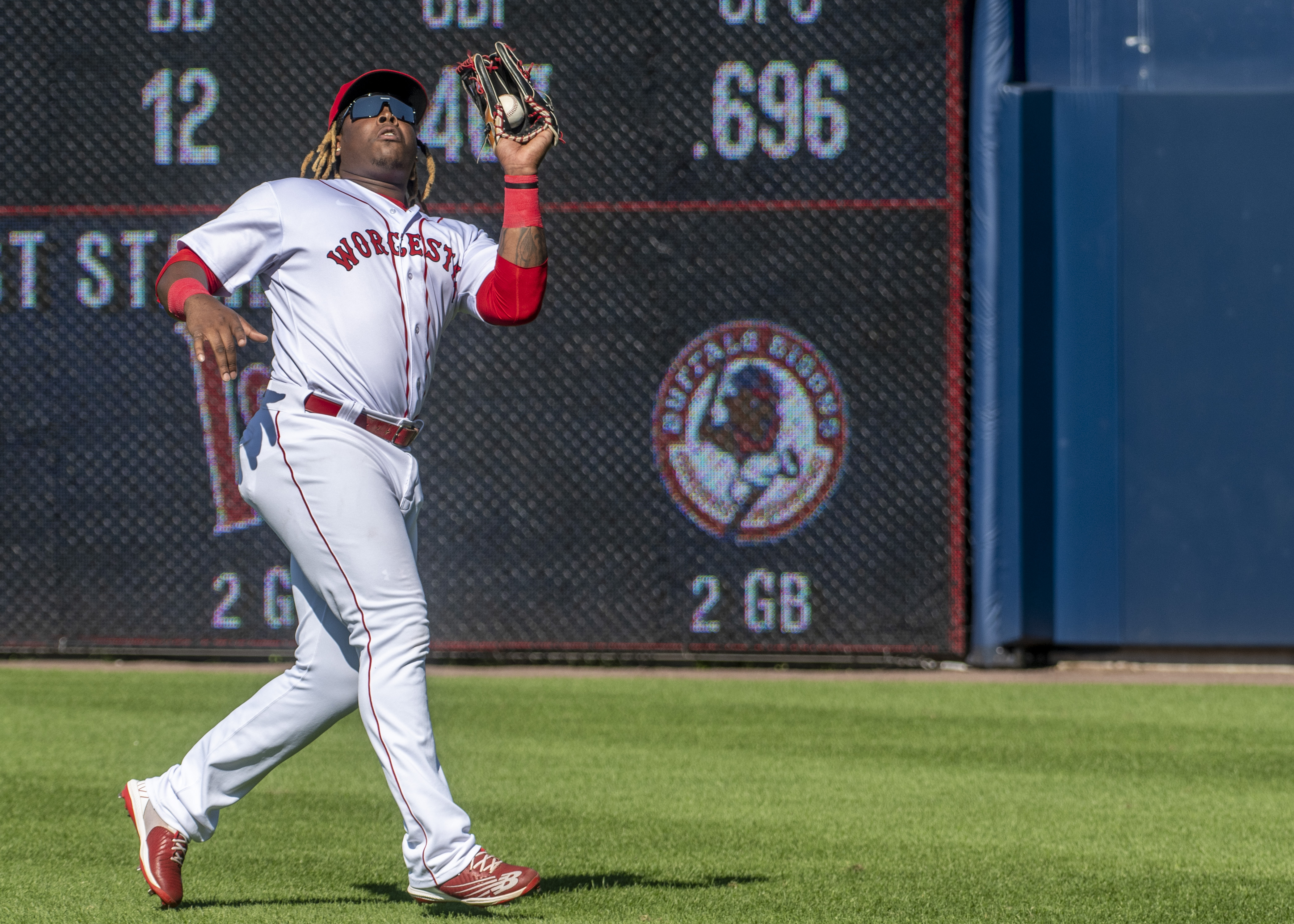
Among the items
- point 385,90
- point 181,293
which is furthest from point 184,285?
point 385,90

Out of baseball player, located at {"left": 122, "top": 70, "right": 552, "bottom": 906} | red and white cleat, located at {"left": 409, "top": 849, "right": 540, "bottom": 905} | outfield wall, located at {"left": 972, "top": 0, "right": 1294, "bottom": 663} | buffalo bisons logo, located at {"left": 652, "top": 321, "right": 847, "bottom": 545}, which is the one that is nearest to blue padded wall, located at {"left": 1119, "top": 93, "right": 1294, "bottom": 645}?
outfield wall, located at {"left": 972, "top": 0, "right": 1294, "bottom": 663}

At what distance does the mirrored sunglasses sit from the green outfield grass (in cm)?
189

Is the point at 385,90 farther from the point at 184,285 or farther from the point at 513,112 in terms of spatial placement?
the point at 184,285

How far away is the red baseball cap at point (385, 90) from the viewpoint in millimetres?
3891

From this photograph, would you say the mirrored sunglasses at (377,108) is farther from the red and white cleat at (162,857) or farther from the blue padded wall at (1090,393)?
the blue padded wall at (1090,393)

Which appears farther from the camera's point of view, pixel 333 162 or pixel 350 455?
pixel 333 162

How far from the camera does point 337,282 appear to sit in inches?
143

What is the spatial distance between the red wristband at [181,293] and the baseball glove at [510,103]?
761mm

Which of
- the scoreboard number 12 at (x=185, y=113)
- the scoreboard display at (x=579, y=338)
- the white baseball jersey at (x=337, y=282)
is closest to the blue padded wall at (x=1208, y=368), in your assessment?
the scoreboard display at (x=579, y=338)

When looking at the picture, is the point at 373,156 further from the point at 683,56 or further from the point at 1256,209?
the point at 1256,209

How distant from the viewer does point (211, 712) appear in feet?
23.2

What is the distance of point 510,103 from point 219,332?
920 millimetres

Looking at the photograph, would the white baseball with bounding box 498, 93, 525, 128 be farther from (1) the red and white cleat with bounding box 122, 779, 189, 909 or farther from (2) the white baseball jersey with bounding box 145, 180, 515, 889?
(1) the red and white cleat with bounding box 122, 779, 189, 909

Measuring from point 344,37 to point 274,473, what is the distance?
5.82m
